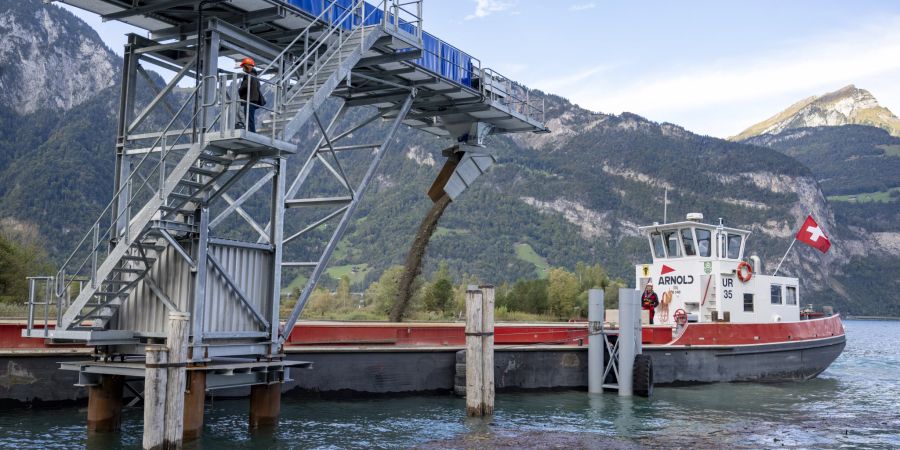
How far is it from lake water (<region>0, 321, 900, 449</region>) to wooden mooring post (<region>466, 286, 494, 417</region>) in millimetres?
429

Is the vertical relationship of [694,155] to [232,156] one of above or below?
above

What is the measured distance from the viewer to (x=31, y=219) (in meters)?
103

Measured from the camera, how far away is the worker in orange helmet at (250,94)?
12726mm

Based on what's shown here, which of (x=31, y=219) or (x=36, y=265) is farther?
(x=31, y=219)

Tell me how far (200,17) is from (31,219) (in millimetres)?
103002

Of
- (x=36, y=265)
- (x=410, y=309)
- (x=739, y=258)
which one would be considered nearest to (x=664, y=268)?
(x=739, y=258)

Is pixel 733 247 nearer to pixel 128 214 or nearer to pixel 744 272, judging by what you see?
pixel 744 272

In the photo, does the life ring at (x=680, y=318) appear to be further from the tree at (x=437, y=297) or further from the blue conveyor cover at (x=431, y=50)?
the tree at (x=437, y=297)

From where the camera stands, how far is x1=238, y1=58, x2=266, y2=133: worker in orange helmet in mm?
12726

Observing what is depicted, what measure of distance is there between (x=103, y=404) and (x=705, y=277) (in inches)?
740

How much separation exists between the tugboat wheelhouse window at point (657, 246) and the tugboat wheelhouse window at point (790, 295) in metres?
4.76

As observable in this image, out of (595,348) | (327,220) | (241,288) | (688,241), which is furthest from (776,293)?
(241,288)

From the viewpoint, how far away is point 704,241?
1025 inches

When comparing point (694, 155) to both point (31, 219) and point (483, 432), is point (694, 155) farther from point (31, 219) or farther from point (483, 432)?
point (483, 432)
